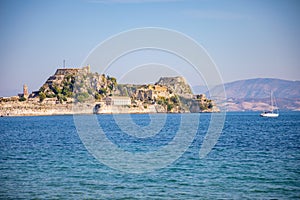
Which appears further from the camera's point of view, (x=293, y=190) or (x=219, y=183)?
(x=219, y=183)

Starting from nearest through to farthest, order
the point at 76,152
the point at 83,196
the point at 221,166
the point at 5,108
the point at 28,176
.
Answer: the point at 83,196
the point at 28,176
the point at 221,166
the point at 76,152
the point at 5,108

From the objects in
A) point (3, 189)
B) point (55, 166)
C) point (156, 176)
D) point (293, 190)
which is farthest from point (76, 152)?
point (293, 190)

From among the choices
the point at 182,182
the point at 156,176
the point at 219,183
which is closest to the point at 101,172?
the point at 156,176

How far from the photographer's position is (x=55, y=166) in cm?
3008

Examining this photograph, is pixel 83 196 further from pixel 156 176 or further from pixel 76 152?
pixel 76 152

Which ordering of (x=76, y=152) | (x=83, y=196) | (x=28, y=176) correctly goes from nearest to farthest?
(x=83, y=196), (x=28, y=176), (x=76, y=152)

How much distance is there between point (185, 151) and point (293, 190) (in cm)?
1786

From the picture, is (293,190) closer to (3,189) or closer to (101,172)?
(101,172)

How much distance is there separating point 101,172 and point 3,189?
6.59 metres

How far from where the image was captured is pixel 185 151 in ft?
131

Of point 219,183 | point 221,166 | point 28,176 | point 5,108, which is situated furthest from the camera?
point 5,108

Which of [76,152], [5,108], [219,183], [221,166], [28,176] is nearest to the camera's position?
[219,183]

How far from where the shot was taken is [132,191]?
22.7 m

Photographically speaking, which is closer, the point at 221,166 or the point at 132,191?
the point at 132,191
